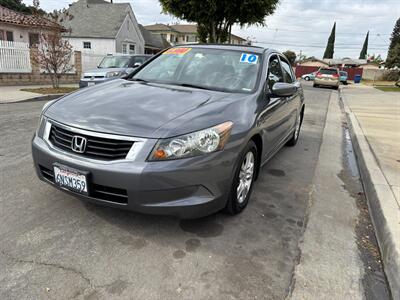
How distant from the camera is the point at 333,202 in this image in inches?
148

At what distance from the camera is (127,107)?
2.77 metres

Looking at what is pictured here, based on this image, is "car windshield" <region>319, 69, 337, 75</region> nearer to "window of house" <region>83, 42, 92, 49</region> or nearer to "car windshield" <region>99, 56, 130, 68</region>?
"car windshield" <region>99, 56, 130, 68</region>

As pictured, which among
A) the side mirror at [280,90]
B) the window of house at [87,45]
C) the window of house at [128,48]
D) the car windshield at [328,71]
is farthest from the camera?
the window of house at [128,48]

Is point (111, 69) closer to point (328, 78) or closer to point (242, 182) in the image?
point (242, 182)

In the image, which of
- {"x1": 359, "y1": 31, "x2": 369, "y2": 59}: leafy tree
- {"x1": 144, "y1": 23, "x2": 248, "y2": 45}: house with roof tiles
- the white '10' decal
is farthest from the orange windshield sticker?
{"x1": 359, "y1": 31, "x2": 369, "y2": 59}: leafy tree

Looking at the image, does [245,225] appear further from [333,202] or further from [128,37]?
[128,37]

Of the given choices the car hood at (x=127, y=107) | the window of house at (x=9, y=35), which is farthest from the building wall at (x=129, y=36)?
the car hood at (x=127, y=107)

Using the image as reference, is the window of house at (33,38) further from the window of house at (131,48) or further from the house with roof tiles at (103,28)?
the window of house at (131,48)

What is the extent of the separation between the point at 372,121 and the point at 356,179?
519 centimetres

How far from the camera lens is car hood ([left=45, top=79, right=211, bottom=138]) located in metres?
2.49

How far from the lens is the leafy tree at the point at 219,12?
1747 cm

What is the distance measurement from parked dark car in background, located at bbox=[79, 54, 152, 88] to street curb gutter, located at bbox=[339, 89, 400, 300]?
8.65m

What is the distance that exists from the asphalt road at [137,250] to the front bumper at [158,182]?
0.33 m

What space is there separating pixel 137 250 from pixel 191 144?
0.93 m
